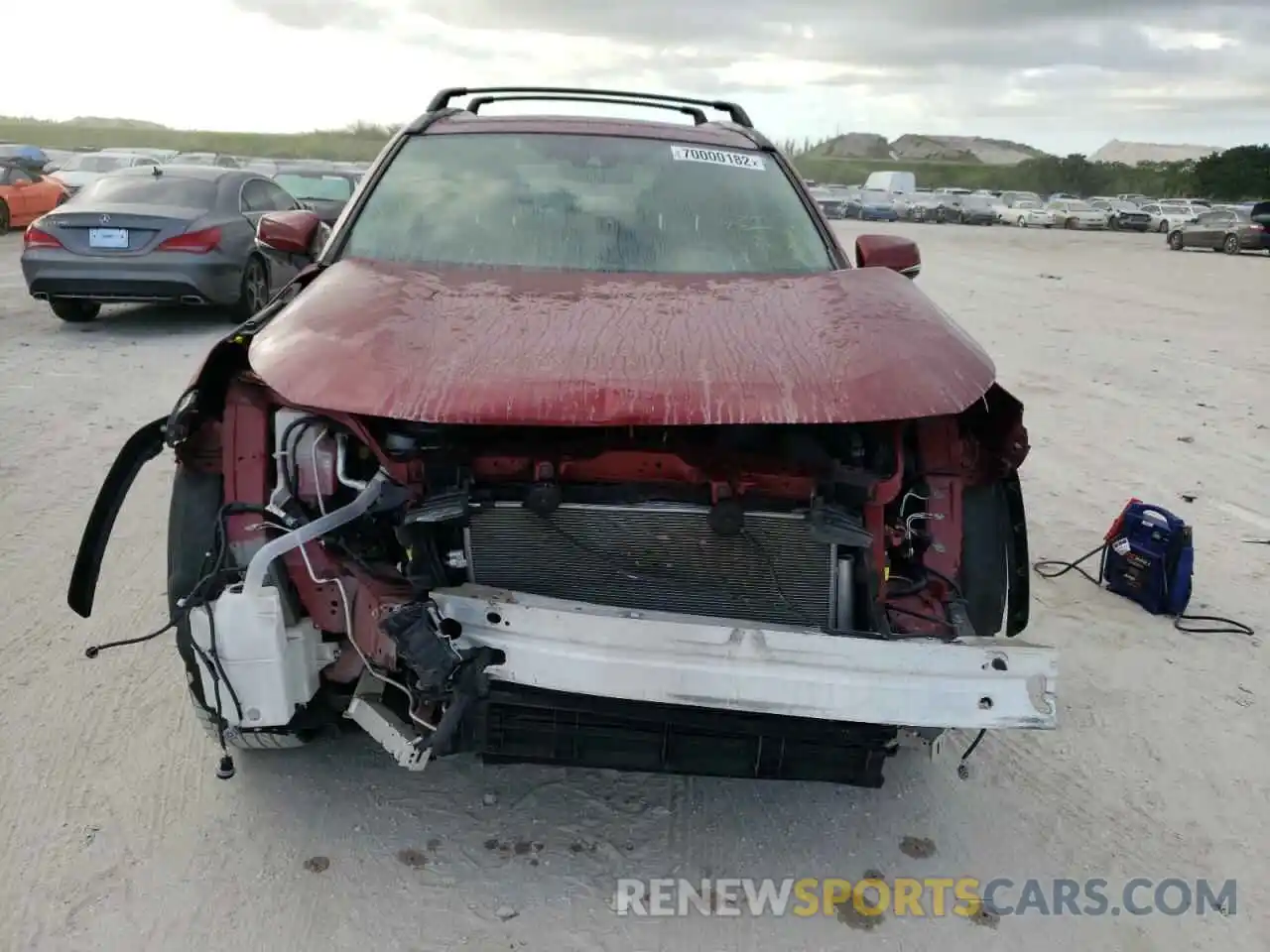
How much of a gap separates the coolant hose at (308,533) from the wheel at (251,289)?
739 centimetres

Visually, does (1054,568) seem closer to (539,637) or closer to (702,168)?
(702,168)

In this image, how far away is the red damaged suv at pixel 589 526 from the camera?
2221mm

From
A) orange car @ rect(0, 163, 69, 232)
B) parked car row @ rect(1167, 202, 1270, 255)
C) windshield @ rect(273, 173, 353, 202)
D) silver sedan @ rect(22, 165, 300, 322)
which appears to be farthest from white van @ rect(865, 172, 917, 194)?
silver sedan @ rect(22, 165, 300, 322)

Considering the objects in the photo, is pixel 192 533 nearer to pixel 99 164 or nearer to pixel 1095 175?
pixel 99 164

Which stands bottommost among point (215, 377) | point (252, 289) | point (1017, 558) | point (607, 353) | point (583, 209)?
point (252, 289)

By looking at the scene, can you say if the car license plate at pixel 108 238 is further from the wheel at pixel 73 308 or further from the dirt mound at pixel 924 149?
the dirt mound at pixel 924 149

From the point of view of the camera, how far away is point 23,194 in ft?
55.4

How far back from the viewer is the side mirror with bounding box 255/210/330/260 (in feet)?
11.9

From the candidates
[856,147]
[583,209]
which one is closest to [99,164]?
[583,209]

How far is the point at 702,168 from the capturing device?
3869 millimetres

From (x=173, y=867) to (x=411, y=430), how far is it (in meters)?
1.27

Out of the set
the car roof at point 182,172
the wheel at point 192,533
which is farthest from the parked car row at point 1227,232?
the wheel at point 192,533

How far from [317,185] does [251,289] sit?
5.95 metres

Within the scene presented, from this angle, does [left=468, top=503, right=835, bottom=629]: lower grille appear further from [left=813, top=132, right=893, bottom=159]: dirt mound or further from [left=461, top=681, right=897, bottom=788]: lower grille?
[left=813, top=132, right=893, bottom=159]: dirt mound
